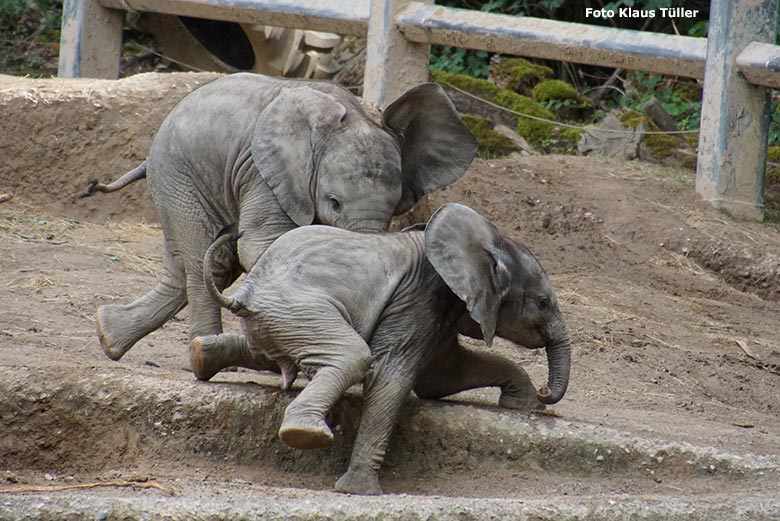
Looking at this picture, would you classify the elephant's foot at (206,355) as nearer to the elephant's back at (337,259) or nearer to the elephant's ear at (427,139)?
the elephant's back at (337,259)

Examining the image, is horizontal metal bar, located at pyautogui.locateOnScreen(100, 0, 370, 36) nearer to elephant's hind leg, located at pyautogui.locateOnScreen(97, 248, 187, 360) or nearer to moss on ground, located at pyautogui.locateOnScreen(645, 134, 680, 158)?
moss on ground, located at pyautogui.locateOnScreen(645, 134, 680, 158)

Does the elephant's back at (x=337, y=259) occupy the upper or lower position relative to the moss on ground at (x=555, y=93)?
upper

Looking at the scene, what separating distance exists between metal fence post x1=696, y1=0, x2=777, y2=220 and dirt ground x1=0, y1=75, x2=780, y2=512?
0.73 ft

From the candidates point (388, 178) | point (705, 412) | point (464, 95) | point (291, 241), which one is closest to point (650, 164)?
point (464, 95)

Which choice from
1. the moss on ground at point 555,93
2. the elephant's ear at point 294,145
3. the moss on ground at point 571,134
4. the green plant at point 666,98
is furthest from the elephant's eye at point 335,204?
the moss on ground at point 555,93

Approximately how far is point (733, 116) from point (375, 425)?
5664mm

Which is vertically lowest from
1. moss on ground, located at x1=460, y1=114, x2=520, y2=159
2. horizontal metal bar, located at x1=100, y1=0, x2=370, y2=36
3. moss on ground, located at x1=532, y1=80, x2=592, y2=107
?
moss on ground, located at x1=460, y1=114, x2=520, y2=159

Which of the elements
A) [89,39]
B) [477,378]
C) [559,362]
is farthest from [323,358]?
[89,39]

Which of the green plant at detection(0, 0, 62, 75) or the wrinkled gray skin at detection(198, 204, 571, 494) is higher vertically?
the wrinkled gray skin at detection(198, 204, 571, 494)

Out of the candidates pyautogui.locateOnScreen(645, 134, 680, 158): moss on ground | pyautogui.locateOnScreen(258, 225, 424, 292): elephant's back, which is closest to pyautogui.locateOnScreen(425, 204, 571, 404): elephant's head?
pyautogui.locateOnScreen(258, 225, 424, 292): elephant's back

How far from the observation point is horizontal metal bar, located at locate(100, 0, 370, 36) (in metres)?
10.6

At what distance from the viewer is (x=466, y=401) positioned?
5465 mm

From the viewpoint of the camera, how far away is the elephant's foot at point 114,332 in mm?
5957

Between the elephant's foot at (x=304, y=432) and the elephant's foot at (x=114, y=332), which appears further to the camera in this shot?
the elephant's foot at (x=114, y=332)
